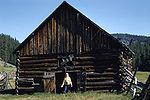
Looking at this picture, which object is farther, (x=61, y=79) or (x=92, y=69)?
(x=61, y=79)

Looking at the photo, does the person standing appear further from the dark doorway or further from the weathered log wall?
the dark doorway

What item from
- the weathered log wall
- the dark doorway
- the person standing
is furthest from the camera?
the dark doorway

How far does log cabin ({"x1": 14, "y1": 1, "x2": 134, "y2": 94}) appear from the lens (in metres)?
27.1

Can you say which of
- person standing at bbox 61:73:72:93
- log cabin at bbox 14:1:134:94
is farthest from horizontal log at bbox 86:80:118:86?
person standing at bbox 61:73:72:93

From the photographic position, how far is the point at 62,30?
28.9m

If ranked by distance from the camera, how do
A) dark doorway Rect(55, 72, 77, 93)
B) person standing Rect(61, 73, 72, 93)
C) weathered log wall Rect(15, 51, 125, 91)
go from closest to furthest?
person standing Rect(61, 73, 72, 93), weathered log wall Rect(15, 51, 125, 91), dark doorway Rect(55, 72, 77, 93)

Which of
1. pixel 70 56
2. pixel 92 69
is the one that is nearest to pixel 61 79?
pixel 70 56

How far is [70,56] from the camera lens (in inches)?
1109

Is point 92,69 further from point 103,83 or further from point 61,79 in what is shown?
point 61,79

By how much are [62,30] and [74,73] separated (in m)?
3.46

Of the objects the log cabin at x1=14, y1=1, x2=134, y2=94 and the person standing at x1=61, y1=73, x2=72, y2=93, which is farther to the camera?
the log cabin at x1=14, y1=1, x2=134, y2=94

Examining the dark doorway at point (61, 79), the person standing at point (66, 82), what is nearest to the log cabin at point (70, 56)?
the dark doorway at point (61, 79)

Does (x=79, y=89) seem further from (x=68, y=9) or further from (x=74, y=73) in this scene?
(x=68, y=9)

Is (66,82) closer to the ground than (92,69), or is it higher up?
closer to the ground
